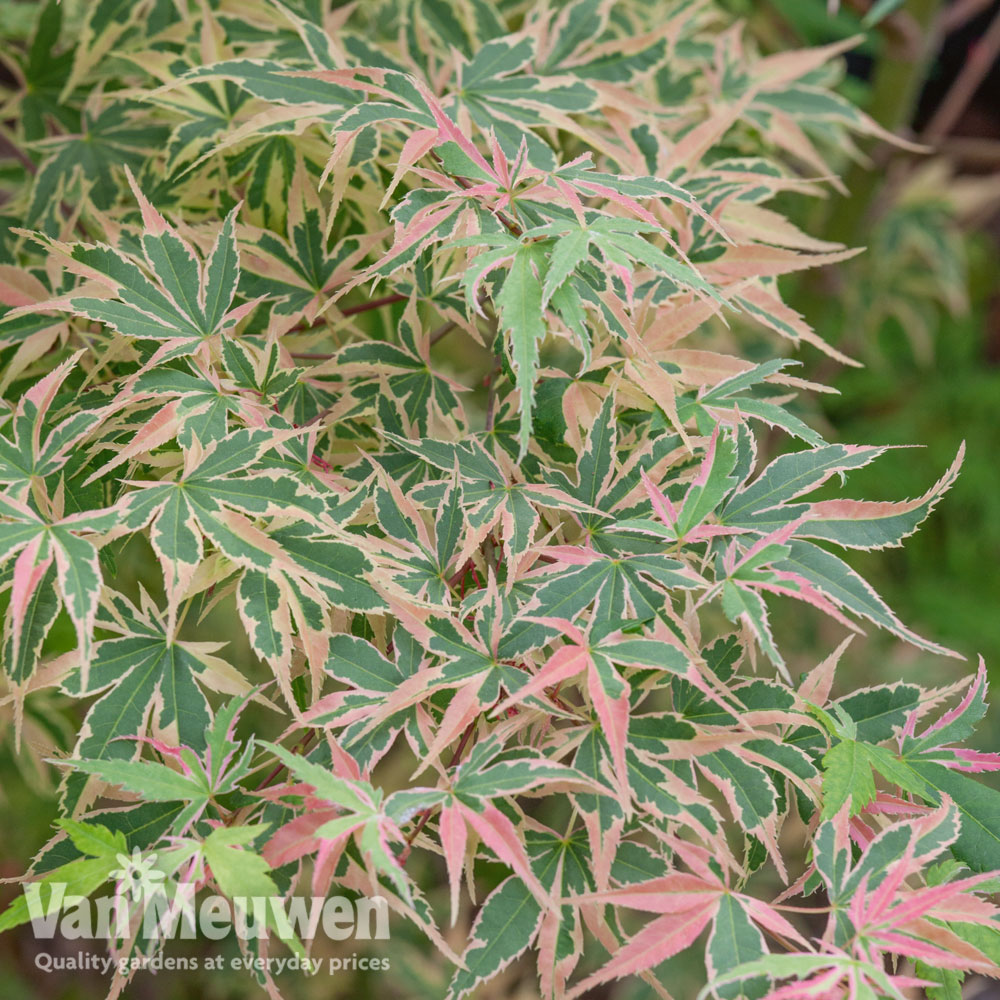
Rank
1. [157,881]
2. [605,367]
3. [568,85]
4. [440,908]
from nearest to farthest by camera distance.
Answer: [157,881], [605,367], [568,85], [440,908]

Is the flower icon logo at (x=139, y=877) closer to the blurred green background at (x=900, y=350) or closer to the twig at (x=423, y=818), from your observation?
the twig at (x=423, y=818)

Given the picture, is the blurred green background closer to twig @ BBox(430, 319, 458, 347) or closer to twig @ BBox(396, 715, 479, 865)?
twig @ BBox(430, 319, 458, 347)

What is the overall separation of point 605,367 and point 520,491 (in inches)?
4.4

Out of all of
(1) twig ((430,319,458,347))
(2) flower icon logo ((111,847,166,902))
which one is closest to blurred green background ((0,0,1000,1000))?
(1) twig ((430,319,458,347))

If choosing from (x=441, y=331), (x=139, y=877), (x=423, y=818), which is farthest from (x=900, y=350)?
(x=139, y=877)

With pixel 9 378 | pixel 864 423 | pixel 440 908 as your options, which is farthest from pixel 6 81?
pixel 864 423

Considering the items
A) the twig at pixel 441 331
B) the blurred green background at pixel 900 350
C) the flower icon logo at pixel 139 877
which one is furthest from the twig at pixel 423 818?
the blurred green background at pixel 900 350

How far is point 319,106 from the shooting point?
2.12ft

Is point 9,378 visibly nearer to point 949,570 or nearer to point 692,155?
point 692,155

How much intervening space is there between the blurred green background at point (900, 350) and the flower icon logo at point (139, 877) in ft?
2.07

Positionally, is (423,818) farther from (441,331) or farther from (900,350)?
(900,350)

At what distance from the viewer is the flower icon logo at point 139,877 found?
484mm

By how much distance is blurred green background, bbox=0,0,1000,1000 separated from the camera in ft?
4.58

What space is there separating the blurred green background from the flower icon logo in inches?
24.9
